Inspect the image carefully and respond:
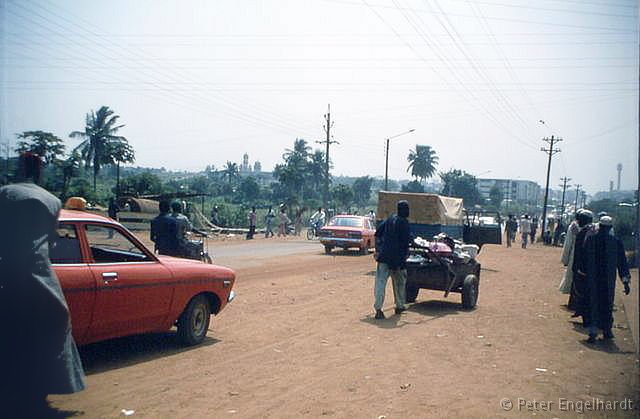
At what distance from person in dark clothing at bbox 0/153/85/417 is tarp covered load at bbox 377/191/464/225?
46.7 ft

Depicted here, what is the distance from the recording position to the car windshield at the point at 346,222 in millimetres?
24578

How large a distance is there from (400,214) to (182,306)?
431cm

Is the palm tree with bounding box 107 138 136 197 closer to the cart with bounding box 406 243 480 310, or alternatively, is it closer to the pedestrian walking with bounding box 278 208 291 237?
the pedestrian walking with bounding box 278 208 291 237

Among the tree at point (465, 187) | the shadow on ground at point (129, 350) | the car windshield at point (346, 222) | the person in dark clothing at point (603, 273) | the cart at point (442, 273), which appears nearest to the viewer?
the shadow on ground at point (129, 350)

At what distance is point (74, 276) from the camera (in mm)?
5625

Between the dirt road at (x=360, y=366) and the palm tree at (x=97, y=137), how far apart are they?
48.5 metres

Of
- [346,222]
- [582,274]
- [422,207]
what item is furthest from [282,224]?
[582,274]

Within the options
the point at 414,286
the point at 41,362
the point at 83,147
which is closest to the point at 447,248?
the point at 414,286

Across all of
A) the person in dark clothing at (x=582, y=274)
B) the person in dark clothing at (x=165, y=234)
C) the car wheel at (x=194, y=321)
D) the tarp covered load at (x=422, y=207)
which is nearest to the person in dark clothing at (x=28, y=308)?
the car wheel at (x=194, y=321)

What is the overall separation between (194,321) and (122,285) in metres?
1.42

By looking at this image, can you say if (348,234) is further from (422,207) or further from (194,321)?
(194,321)

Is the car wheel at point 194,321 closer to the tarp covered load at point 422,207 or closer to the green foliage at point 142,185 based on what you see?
the tarp covered load at point 422,207

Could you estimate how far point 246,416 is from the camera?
4988mm

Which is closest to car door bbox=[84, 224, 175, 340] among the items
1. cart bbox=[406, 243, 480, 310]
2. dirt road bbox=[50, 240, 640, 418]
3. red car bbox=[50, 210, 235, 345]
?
red car bbox=[50, 210, 235, 345]
